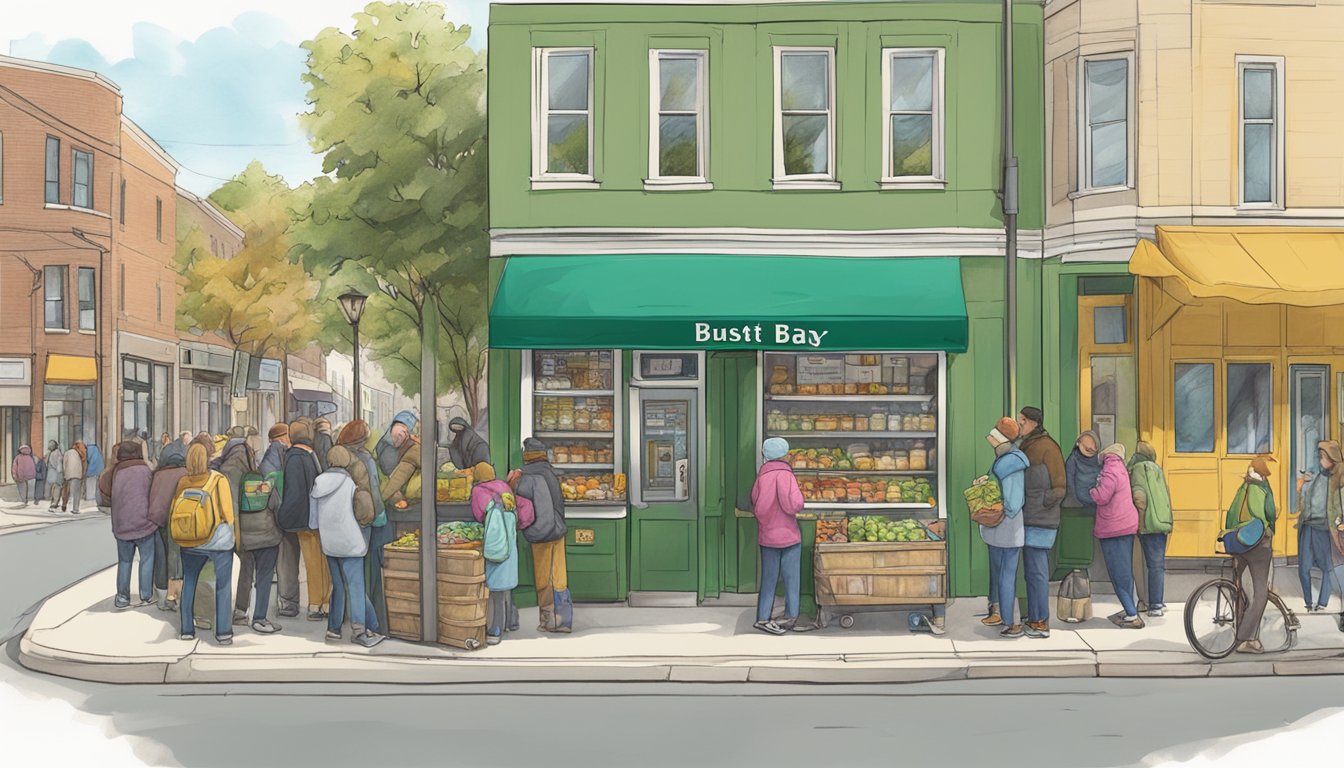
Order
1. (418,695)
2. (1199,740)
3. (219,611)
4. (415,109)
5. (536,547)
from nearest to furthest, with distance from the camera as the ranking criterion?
(1199,740), (418,695), (219,611), (536,547), (415,109)

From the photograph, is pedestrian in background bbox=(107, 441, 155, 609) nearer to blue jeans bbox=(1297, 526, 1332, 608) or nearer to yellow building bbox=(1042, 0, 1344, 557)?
yellow building bbox=(1042, 0, 1344, 557)

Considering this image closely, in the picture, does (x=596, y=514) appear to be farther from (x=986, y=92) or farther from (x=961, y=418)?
(x=986, y=92)

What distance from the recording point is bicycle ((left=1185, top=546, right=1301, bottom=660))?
1033cm

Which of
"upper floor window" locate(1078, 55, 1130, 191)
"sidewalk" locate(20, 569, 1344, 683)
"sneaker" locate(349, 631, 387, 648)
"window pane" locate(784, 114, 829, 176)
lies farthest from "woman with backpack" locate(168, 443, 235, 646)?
"upper floor window" locate(1078, 55, 1130, 191)

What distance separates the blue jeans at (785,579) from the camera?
38.6ft

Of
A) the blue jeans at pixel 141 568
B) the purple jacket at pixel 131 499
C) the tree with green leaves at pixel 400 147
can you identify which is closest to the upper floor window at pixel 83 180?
the tree with green leaves at pixel 400 147

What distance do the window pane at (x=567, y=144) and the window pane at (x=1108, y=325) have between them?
20.9 feet

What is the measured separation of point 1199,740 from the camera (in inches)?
316

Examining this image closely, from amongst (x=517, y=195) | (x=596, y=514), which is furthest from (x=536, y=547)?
(x=517, y=195)

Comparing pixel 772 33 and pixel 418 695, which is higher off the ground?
pixel 772 33

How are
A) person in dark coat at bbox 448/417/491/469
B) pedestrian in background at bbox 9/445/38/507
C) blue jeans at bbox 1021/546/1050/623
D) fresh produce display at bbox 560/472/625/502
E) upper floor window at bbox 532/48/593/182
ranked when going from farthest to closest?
1. pedestrian in background at bbox 9/445/38/507
2. upper floor window at bbox 532/48/593/182
3. fresh produce display at bbox 560/472/625/502
4. person in dark coat at bbox 448/417/491/469
5. blue jeans at bbox 1021/546/1050/623

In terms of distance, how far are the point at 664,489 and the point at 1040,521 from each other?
4.28 meters

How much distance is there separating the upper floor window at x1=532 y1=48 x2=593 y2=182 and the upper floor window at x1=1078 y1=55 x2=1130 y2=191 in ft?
19.2

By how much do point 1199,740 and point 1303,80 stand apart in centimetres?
916
